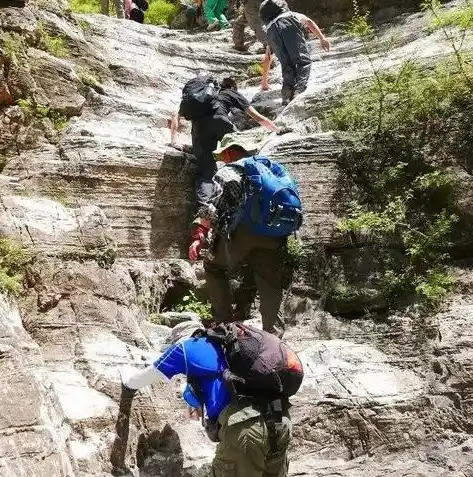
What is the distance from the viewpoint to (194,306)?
8.73 m

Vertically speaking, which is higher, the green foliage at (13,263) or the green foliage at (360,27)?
the green foliage at (360,27)

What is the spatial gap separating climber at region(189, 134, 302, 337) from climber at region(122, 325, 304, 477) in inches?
90.5

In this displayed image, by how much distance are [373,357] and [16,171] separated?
19.0ft

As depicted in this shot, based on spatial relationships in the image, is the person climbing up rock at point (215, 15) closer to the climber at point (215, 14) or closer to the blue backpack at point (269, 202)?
the climber at point (215, 14)

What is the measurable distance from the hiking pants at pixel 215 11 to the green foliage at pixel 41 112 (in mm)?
10052

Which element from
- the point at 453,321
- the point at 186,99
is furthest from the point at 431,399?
the point at 186,99

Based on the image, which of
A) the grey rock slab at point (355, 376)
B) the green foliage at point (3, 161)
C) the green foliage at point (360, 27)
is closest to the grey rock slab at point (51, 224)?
the green foliage at point (3, 161)

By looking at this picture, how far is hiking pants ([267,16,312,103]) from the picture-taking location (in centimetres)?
1166

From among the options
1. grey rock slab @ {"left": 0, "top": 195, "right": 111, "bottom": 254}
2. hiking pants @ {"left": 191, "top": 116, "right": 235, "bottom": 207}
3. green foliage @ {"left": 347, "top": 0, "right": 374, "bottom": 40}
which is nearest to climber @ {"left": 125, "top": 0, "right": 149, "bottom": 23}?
green foliage @ {"left": 347, "top": 0, "right": 374, "bottom": 40}

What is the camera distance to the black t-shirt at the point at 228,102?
955 centimetres

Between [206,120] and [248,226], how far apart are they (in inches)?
124

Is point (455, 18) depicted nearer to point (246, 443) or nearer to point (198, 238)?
point (198, 238)

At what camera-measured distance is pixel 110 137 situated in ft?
32.4

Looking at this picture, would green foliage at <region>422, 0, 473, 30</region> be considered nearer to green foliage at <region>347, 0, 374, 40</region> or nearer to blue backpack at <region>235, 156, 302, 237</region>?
green foliage at <region>347, 0, 374, 40</region>
